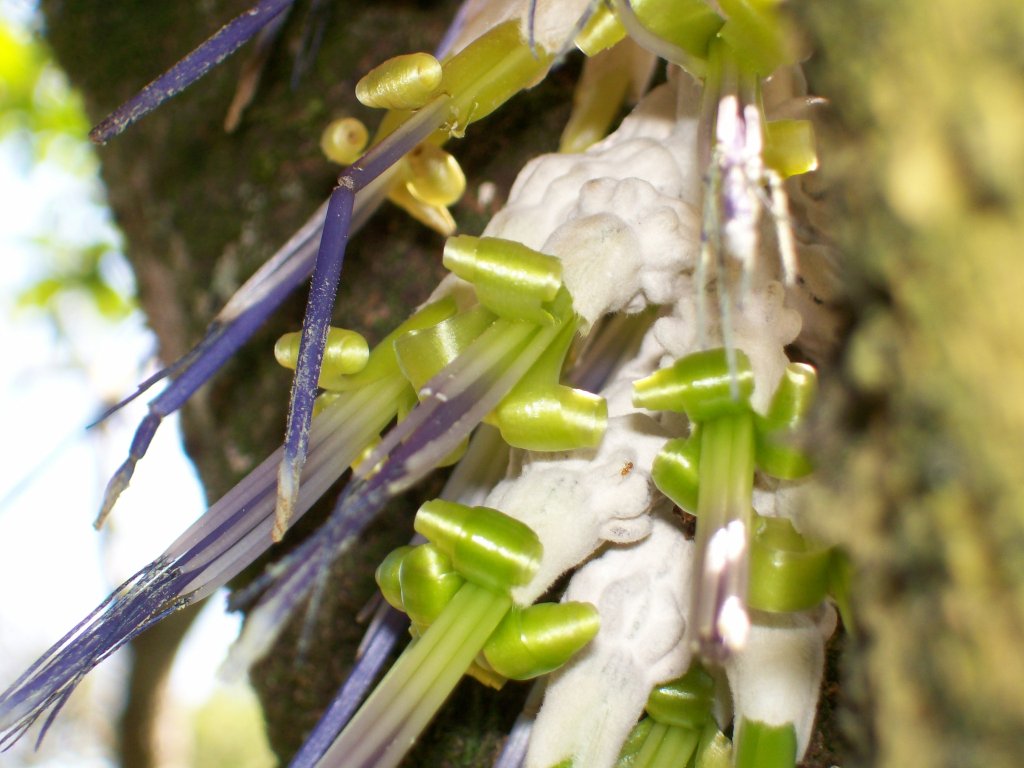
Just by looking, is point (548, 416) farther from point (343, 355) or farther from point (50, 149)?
point (50, 149)

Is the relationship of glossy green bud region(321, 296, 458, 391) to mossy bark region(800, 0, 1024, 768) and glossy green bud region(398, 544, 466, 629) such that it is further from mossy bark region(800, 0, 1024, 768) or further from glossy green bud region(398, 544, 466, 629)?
mossy bark region(800, 0, 1024, 768)

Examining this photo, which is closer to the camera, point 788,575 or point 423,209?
point 788,575

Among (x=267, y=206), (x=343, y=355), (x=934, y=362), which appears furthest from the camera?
(x=267, y=206)

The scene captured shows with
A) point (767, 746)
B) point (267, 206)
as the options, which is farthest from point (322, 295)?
point (267, 206)

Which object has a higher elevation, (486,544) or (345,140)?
(345,140)

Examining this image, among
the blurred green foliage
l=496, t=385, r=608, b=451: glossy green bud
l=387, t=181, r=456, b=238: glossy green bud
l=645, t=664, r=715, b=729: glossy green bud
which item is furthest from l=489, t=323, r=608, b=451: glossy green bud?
the blurred green foliage

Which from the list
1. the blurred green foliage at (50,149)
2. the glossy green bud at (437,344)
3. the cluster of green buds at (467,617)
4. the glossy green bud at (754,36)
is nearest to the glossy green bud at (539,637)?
the cluster of green buds at (467,617)
